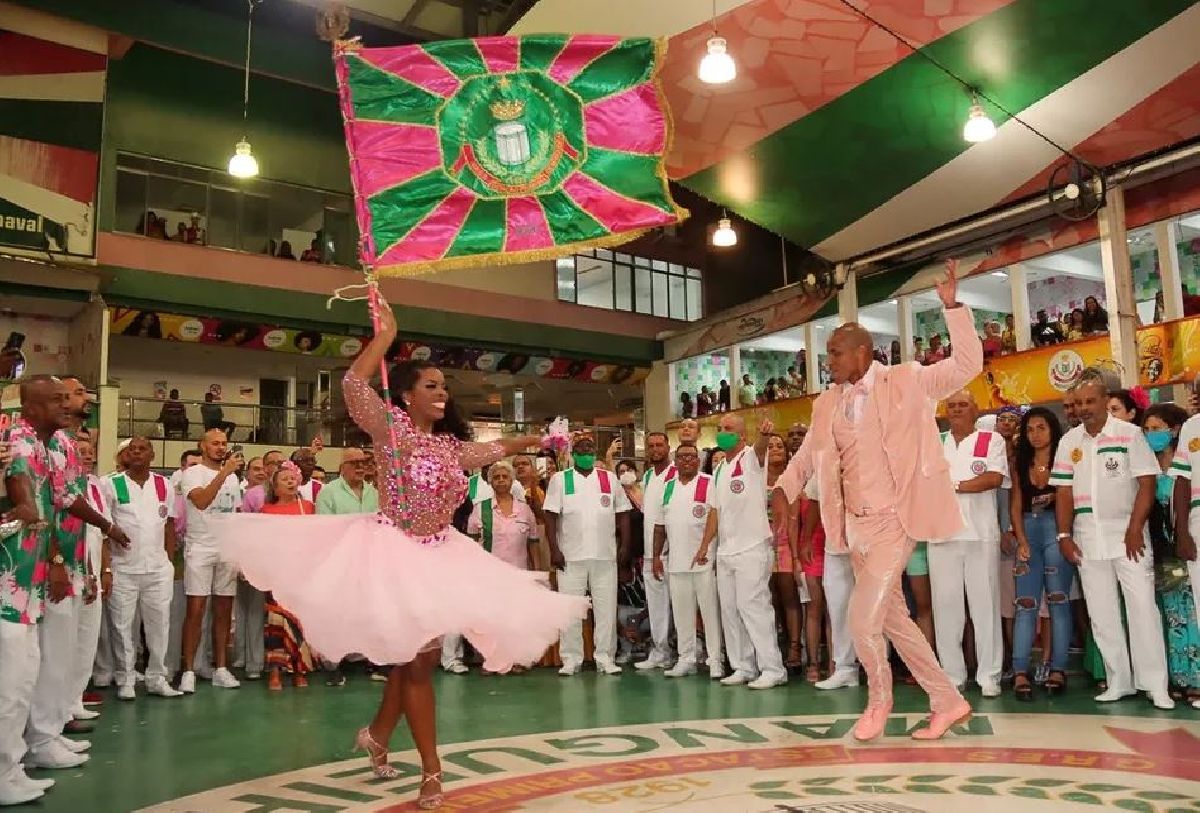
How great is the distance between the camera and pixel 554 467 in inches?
360

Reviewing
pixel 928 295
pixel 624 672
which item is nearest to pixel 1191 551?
pixel 624 672

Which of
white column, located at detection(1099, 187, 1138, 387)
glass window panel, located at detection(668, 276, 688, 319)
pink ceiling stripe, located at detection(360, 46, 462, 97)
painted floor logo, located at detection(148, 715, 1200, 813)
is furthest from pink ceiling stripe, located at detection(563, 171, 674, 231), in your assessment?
glass window panel, located at detection(668, 276, 688, 319)

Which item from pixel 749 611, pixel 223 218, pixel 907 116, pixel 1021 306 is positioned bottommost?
pixel 749 611

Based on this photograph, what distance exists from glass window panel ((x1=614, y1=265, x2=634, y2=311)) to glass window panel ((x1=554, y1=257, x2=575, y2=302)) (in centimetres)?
120

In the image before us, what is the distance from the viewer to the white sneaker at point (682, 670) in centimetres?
752

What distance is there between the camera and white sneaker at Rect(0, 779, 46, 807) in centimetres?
394

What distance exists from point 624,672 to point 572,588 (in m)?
0.80

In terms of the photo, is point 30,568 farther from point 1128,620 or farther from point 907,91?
point 907,91

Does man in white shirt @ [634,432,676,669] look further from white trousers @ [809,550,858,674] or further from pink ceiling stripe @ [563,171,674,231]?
pink ceiling stripe @ [563,171,674,231]

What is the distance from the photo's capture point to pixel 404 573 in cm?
360

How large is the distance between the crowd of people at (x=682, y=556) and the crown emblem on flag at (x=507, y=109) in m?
1.93

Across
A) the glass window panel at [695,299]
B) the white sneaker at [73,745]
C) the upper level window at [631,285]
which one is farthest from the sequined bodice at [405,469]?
the glass window panel at [695,299]

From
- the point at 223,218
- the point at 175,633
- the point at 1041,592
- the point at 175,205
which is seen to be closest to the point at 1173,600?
the point at 1041,592

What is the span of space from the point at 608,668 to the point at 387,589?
4605 mm
